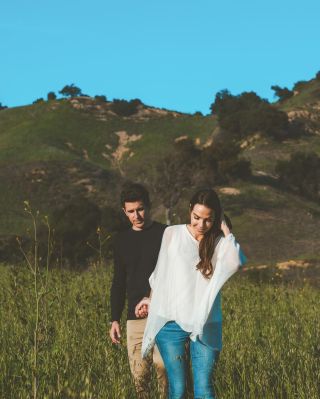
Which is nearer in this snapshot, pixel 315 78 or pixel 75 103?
pixel 315 78

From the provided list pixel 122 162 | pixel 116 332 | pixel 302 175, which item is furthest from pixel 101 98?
pixel 116 332

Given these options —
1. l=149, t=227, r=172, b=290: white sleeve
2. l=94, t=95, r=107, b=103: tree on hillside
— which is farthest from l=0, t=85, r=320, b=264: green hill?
l=149, t=227, r=172, b=290: white sleeve

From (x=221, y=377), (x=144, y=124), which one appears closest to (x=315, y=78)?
(x=144, y=124)

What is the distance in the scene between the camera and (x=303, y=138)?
215 ft

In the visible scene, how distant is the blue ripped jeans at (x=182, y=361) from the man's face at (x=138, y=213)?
2.87 feet

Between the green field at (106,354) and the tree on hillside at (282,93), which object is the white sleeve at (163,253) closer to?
the green field at (106,354)

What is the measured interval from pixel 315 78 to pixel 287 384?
9770 centimetres

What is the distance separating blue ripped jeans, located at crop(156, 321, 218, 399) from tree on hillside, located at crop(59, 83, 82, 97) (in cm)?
11802

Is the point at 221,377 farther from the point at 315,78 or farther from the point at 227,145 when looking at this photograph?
the point at 315,78

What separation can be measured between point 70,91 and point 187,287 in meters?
118

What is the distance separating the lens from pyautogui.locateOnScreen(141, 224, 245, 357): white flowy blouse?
394 centimetres

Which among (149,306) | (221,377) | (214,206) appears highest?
(214,206)

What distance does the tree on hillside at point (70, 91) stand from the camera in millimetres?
119438

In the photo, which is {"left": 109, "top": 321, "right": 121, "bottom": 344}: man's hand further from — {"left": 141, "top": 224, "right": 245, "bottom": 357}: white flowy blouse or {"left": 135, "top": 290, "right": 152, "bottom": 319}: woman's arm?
{"left": 141, "top": 224, "right": 245, "bottom": 357}: white flowy blouse
